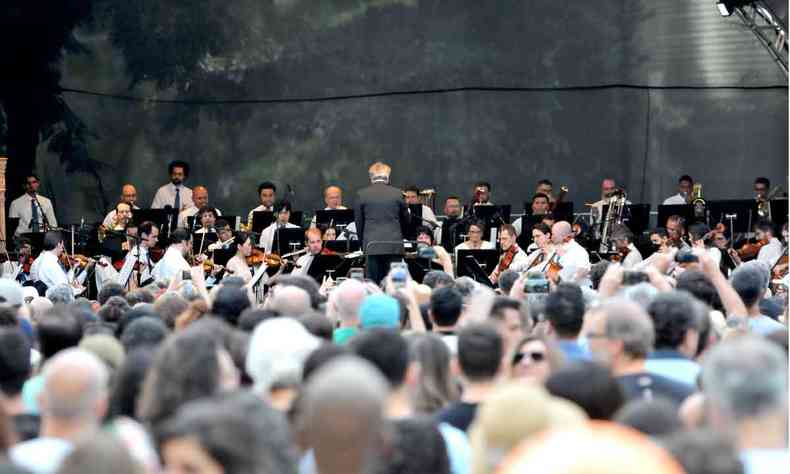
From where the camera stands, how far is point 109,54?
74.0 feet

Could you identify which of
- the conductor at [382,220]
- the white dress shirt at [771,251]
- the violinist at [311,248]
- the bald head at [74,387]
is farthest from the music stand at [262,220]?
the bald head at [74,387]

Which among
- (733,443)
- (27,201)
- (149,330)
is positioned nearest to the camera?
(733,443)

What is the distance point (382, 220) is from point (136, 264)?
3.34 meters

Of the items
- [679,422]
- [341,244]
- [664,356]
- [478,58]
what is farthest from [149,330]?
[478,58]

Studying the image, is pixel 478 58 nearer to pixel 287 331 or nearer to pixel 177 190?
pixel 177 190

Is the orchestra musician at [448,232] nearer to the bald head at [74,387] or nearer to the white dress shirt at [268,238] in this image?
the white dress shirt at [268,238]

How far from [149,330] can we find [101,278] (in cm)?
1095

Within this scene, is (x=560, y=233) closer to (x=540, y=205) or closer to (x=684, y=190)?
(x=540, y=205)

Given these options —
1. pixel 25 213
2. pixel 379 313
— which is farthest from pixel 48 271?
pixel 379 313

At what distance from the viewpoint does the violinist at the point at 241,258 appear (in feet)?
52.1

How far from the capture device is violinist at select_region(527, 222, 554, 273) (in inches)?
581

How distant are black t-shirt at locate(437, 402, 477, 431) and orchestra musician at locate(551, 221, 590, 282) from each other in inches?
331

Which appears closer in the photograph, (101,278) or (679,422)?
(679,422)

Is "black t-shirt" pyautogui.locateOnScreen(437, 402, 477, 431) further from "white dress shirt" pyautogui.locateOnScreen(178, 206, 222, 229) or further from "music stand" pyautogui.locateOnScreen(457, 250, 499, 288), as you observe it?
"white dress shirt" pyautogui.locateOnScreen(178, 206, 222, 229)
